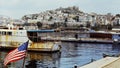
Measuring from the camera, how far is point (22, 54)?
850 inches

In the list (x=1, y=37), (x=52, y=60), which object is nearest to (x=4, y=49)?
(x=1, y=37)

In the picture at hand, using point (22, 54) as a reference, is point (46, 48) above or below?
below

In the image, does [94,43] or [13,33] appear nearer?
[13,33]

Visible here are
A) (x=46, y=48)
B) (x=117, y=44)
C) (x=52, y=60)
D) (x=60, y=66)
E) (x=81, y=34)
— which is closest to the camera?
(x=60, y=66)

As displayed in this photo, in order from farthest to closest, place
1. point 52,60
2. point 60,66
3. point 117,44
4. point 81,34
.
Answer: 1. point 81,34
2. point 117,44
3. point 52,60
4. point 60,66

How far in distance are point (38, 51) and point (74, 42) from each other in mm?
33647

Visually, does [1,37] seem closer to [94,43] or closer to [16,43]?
[16,43]

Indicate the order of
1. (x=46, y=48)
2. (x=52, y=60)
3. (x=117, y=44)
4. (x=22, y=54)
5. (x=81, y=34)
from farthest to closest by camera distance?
(x=81, y=34), (x=117, y=44), (x=46, y=48), (x=52, y=60), (x=22, y=54)

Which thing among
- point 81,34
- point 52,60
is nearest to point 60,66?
point 52,60

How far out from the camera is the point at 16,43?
232ft

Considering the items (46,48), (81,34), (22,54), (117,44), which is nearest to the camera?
(22,54)

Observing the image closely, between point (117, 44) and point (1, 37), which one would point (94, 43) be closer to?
point (117, 44)

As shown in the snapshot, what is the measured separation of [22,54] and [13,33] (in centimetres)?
4963

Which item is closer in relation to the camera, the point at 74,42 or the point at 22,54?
the point at 22,54
